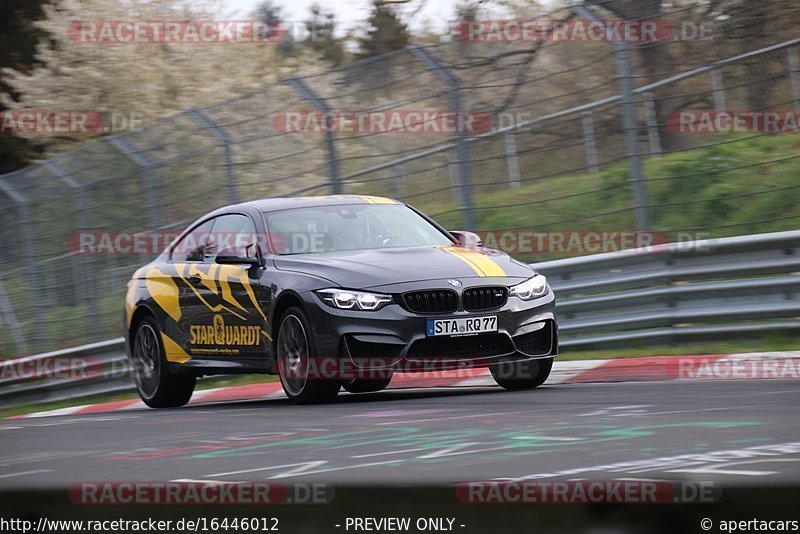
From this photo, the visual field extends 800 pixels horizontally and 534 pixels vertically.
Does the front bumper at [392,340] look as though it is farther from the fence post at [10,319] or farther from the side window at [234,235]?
the fence post at [10,319]

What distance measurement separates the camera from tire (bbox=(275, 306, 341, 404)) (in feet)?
28.3

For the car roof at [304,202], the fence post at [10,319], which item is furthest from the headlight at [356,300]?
the fence post at [10,319]

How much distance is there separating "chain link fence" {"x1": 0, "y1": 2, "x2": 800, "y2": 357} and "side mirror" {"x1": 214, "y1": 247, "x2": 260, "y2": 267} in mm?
3085

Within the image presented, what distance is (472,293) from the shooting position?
28.4ft

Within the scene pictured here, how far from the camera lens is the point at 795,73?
11.1m

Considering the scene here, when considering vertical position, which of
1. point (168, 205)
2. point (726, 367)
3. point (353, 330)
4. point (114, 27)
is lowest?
point (726, 367)

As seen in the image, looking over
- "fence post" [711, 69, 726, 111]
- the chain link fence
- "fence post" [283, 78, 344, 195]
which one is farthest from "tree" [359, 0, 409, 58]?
"fence post" [711, 69, 726, 111]

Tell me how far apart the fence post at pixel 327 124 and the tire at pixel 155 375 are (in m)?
2.92

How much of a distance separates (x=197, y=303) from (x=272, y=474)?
5.31 metres

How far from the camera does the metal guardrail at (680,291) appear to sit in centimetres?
1029

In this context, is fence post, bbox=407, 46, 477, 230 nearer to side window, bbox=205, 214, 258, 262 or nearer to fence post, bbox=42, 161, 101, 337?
side window, bbox=205, 214, 258, 262

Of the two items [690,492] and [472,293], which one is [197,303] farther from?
[690,492]

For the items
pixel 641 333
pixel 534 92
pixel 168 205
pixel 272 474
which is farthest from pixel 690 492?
pixel 168 205

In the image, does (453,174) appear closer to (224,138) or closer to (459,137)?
(459,137)
